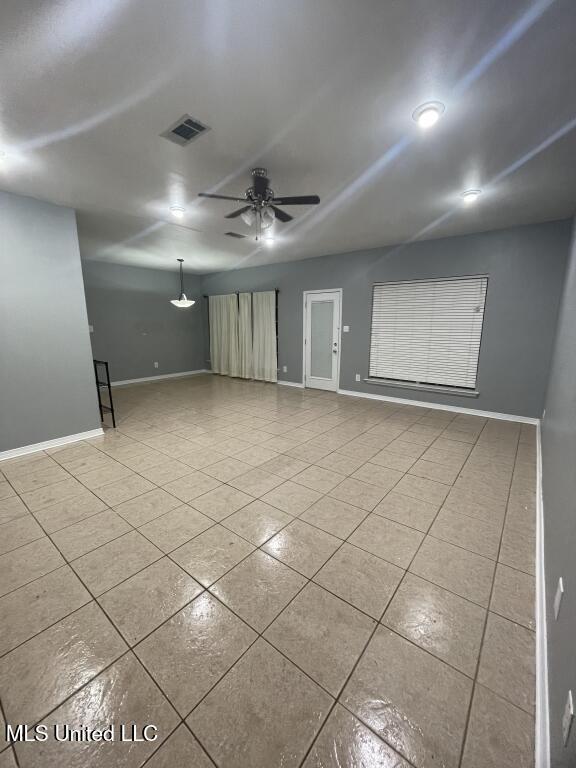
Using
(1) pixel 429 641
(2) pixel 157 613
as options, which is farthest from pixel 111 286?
(1) pixel 429 641

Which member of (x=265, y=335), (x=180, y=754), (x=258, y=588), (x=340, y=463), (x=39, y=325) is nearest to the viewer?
(x=180, y=754)

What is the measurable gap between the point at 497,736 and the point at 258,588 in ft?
3.53

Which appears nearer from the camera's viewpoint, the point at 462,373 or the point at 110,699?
the point at 110,699

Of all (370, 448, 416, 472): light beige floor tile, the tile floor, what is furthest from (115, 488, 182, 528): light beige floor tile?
(370, 448, 416, 472): light beige floor tile

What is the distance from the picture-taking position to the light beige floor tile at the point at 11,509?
7.45ft

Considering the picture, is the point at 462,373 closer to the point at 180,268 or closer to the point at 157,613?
the point at 157,613

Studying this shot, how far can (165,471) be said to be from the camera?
2980 millimetres

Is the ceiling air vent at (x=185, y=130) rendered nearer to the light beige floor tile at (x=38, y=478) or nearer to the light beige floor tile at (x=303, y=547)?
the light beige floor tile at (x=303, y=547)

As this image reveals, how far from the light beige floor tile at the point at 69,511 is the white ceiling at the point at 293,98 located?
8.66 feet

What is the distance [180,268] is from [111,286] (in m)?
1.51

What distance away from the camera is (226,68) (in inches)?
61.2

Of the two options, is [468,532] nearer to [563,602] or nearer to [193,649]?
[563,602]

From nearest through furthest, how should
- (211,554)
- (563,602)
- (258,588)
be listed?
1. (563,602)
2. (258,588)
3. (211,554)

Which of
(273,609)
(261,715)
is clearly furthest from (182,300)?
(261,715)
